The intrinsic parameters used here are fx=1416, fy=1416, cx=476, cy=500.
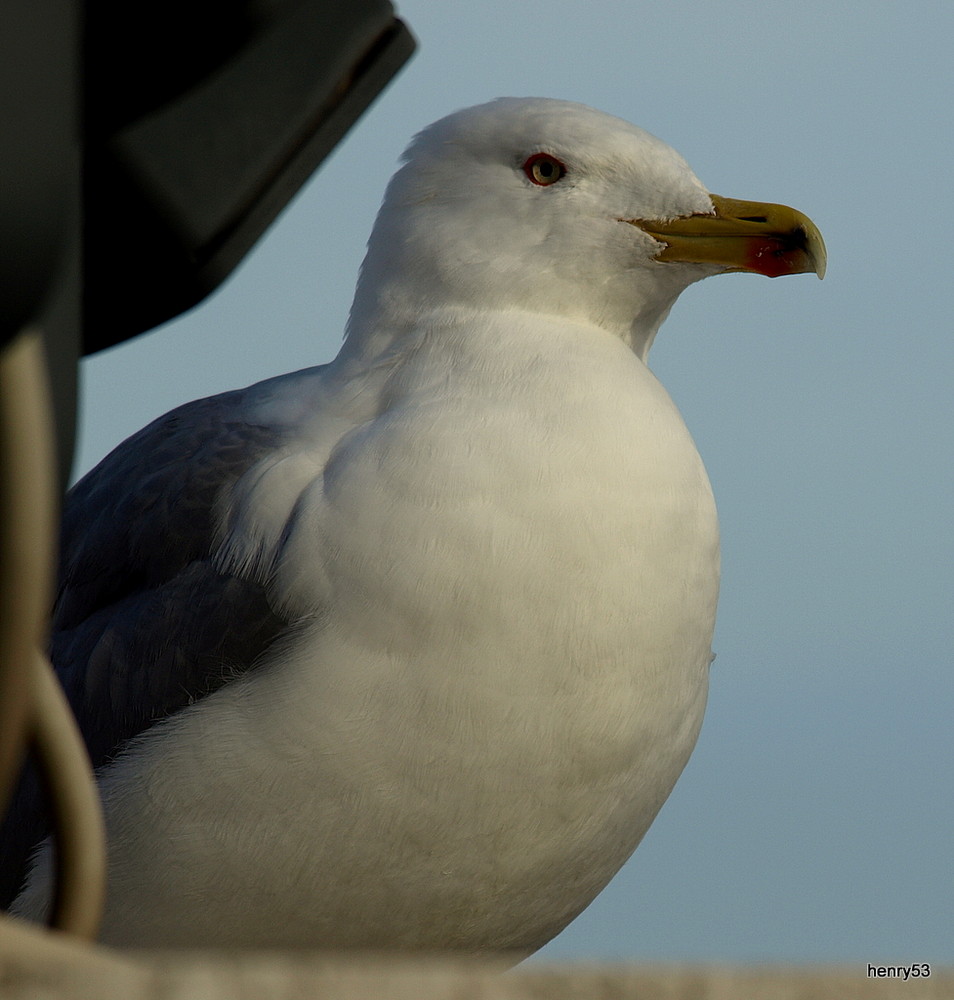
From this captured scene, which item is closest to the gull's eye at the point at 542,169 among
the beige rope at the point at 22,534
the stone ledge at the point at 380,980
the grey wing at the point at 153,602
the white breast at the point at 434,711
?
the white breast at the point at 434,711

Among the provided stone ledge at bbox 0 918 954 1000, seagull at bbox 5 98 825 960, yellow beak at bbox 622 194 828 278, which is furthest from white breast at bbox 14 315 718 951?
stone ledge at bbox 0 918 954 1000

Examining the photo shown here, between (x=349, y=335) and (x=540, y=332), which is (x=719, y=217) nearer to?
(x=540, y=332)

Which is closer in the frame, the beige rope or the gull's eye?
→ the beige rope

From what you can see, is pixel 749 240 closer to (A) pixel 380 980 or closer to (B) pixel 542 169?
(B) pixel 542 169

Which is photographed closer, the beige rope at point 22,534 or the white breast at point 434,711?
the beige rope at point 22,534

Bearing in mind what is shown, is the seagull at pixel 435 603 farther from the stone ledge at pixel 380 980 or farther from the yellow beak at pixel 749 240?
the stone ledge at pixel 380 980

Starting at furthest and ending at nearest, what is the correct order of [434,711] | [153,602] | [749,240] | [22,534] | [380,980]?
1. [749,240]
2. [153,602]
3. [434,711]
4. [22,534]
5. [380,980]

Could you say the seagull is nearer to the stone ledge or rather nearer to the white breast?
the white breast

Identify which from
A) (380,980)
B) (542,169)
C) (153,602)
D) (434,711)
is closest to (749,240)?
(542,169)
